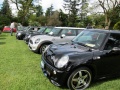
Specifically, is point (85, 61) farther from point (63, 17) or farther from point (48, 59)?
point (63, 17)

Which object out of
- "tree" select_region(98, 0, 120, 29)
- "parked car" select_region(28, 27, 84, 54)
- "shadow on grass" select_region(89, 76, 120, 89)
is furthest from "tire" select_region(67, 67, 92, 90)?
"tree" select_region(98, 0, 120, 29)

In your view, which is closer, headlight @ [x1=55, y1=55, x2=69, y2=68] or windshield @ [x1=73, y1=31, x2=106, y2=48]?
headlight @ [x1=55, y1=55, x2=69, y2=68]

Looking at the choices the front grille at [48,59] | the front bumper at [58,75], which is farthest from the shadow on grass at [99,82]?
the front grille at [48,59]

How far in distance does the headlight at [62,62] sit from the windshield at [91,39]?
1073 millimetres

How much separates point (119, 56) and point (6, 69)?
12.0 ft

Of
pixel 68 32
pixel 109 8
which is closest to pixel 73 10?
pixel 109 8

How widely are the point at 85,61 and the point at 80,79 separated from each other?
19.6 inches

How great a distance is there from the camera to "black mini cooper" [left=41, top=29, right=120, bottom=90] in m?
4.13

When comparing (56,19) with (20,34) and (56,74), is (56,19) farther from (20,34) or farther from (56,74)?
(56,74)

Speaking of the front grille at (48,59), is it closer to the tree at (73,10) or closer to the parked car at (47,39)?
the parked car at (47,39)

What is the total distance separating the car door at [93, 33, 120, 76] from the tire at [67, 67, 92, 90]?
32 cm

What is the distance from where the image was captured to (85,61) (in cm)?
424

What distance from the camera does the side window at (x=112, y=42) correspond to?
189 inches

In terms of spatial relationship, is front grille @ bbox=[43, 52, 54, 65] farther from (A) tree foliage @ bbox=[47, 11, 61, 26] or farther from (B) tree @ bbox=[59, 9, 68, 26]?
(B) tree @ bbox=[59, 9, 68, 26]
